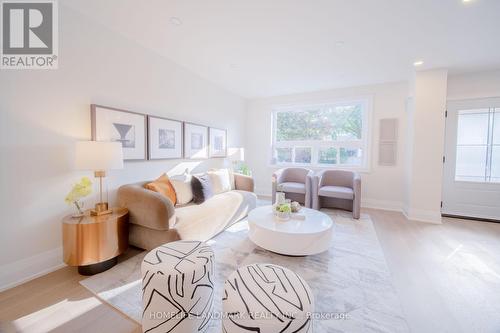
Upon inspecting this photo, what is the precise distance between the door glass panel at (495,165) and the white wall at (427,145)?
1.07 meters

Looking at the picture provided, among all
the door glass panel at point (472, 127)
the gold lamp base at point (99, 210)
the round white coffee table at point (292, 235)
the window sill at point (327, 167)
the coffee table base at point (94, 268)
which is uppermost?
the door glass panel at point (472, 127)

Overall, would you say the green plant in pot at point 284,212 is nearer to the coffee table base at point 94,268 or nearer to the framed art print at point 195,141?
the coffee table base at point 94,268

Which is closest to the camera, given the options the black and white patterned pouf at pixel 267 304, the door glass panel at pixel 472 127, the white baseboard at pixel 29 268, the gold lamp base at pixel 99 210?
the black and white patterned pouf at pixel 267 304

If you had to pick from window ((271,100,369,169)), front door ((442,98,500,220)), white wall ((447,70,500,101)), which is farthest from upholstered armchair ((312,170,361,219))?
white wall ((447,70,500,101))

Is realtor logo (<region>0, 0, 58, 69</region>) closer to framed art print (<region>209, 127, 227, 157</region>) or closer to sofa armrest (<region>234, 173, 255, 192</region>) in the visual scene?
framed art print (<region>209, 127, 227, 157</region>)

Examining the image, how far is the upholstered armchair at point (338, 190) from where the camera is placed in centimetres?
352

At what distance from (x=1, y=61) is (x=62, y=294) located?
210 cm

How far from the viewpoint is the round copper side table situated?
179cm

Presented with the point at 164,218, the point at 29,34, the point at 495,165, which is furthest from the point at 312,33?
the point at 495,165

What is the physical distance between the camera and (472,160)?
3713mm

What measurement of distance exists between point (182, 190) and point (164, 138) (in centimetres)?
95

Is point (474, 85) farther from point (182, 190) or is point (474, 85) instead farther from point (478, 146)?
point (182, 190)

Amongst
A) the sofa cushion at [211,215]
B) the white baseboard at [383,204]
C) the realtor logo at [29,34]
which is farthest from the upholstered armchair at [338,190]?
the realtor logo at [29,34]

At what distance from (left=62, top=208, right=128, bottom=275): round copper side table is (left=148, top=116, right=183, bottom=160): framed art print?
1.21 m
